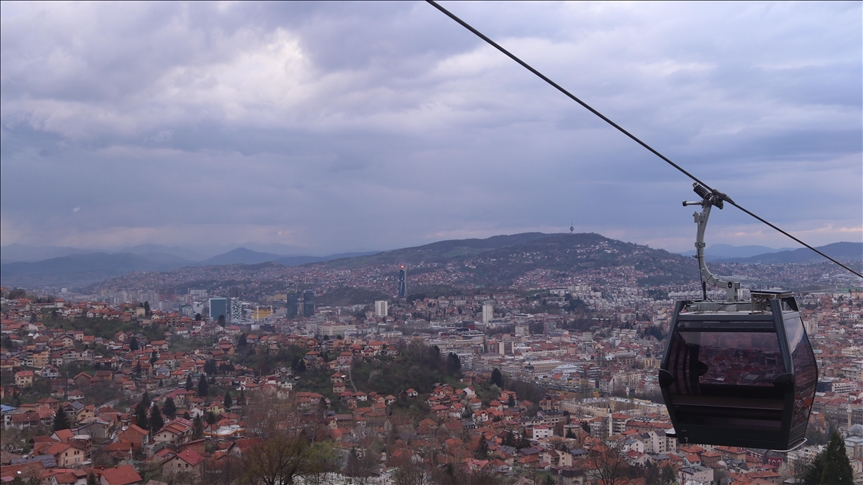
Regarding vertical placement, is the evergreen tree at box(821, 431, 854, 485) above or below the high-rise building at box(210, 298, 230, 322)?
above

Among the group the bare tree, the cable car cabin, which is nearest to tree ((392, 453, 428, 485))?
the bare tree

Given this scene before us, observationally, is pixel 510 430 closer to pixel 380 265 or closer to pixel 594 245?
pixel 594 245

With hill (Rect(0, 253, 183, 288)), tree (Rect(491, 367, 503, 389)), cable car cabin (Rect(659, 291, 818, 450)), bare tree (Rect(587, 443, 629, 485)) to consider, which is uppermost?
cable car cabin (Rect(659, 291, 818, 450))

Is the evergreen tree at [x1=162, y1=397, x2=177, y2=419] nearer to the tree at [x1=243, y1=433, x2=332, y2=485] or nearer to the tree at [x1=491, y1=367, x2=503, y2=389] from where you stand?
the tree at [x1=243, y1=433, x2=332, y2=485]

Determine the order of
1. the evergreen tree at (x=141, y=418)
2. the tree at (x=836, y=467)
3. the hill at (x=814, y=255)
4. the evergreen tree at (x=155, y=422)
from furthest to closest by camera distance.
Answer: the hill at (x=814, y=255) → the evergreen tree at (x=141, y=418) → the evergreen tree at (x=155, y=422) → the tree at (x=836, y=467)

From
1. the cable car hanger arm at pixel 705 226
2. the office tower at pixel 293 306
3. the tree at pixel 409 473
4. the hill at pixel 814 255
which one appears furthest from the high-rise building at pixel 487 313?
the cable car hanger arm at pixel 705 226

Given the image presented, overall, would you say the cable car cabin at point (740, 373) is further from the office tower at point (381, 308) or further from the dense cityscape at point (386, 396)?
the office tower at point (381, 308)
